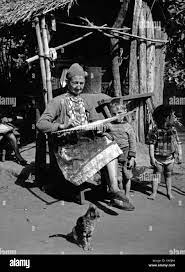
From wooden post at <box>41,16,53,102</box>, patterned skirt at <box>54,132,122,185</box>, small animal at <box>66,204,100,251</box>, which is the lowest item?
small animal at <box>66,204,100,251</box>

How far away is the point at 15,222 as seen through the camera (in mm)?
5699

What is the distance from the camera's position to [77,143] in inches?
251

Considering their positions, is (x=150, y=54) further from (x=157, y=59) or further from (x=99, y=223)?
(x=99, y=223)

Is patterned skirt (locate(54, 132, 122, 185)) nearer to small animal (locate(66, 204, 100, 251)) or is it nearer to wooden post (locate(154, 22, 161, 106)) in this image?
small animal (locate(66, 204, 100, 251))

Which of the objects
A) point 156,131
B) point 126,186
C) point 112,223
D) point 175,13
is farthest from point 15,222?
point 175,13

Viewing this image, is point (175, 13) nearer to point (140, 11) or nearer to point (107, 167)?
point (140, 11)

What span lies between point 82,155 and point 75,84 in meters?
1.04

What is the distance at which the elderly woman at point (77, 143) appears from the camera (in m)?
6.13

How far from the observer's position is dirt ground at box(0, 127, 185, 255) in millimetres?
4734

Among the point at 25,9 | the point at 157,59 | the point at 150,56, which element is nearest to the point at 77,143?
the point at 25,9

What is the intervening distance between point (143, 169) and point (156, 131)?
1.39 metres

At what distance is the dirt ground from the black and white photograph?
0.01 meters

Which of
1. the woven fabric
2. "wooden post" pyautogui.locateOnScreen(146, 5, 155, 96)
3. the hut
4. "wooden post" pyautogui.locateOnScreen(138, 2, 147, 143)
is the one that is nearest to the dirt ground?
the woven fabric

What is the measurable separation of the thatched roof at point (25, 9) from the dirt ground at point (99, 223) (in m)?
2.81
